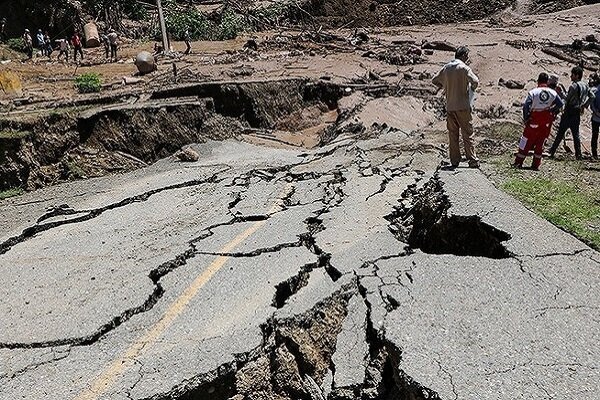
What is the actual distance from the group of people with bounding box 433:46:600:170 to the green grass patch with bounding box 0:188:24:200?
727 centimetres

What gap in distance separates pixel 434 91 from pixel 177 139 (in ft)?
25.6

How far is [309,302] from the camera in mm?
4418

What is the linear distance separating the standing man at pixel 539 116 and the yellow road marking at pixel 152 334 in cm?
473

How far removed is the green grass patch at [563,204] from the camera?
5.36 metres

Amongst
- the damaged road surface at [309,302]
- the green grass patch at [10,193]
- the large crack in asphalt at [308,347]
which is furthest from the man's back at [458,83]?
the green grass patch at [10,193]

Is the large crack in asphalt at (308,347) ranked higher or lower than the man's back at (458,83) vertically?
lower

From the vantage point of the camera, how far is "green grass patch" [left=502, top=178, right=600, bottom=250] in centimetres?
536

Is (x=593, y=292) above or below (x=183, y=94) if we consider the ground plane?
below

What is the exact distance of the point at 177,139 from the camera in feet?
41.7

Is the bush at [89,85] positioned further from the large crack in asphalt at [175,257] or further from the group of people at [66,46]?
the group of people at [66,46]

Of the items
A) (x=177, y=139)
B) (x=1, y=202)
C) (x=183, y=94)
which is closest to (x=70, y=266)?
(x=1, y=202)

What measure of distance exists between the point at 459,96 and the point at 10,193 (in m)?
7.63

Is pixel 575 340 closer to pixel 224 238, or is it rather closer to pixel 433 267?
pixel 433 267

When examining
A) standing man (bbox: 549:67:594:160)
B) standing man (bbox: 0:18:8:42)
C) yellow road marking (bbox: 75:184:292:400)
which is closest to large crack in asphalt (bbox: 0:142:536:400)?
yellow road marking (bbox: 75:184:292:400)
